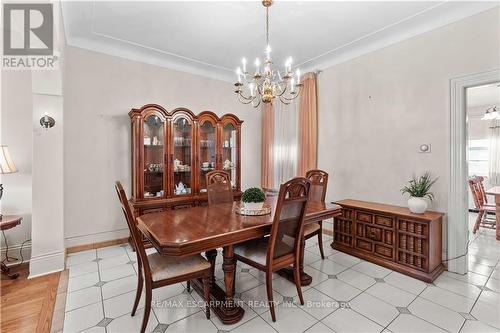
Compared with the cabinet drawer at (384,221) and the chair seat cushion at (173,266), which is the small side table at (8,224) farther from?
the cabinet drawer at (384,221)

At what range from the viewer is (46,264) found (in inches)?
107

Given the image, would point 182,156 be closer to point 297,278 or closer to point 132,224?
point 132,224

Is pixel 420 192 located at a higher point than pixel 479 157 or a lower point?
lower

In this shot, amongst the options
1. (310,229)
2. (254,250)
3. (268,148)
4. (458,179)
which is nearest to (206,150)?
(268,148)

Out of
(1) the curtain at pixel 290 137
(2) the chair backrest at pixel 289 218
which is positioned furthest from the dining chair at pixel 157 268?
(1) the curtain at pixel 290 137

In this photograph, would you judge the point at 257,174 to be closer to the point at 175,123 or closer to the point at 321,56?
the point at 175,123

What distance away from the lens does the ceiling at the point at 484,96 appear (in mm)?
4656

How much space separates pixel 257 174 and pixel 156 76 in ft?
8.51

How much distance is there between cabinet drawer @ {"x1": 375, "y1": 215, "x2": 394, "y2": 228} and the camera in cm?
284

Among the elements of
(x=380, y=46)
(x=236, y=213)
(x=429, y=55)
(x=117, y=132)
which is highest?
(x=380, y=46)

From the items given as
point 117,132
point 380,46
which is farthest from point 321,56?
point 117,132

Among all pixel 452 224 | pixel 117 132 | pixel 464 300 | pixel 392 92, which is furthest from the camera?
pixel 117 132

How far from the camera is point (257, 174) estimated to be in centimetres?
510

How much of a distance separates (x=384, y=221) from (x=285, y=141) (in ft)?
7.42
